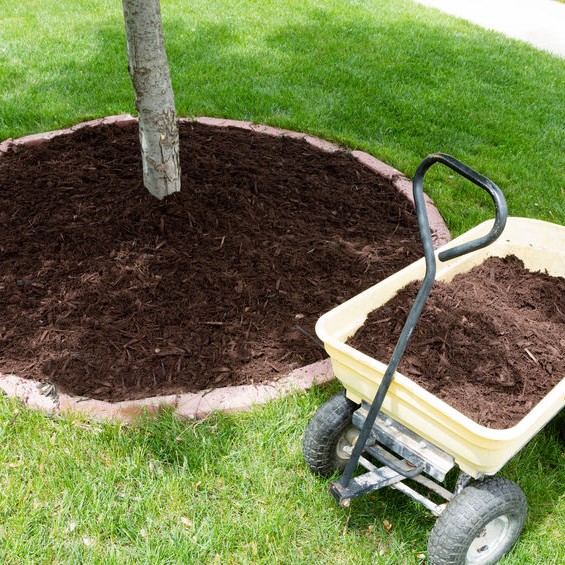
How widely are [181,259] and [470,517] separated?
76.8 inches

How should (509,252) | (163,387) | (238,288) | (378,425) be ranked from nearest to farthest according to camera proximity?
1. (378,425)
2. (163,387)
3. (509,252)
4. (238,288)

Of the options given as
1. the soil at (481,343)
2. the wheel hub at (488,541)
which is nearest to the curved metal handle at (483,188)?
the soil at (481,343)

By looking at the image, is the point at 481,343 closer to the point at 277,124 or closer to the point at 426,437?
the point at 426,437

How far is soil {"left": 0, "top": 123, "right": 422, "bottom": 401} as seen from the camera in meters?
3.01

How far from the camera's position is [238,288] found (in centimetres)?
336

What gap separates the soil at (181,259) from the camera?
3.01m

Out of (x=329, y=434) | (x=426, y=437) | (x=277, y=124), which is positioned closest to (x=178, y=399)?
(x=329, y=434)

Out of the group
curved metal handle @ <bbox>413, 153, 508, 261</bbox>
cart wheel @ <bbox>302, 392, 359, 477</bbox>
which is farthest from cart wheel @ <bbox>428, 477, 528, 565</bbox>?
curved metal handle @ <bbox>413, 153, 508, 261</bbox>

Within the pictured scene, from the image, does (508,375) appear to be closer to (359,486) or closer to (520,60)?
(359,486)

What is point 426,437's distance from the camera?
2.19 meters

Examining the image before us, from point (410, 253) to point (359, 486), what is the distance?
5.79 feet

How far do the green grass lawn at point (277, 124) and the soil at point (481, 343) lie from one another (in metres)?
0.48

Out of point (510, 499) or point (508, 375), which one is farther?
point (508, 375)

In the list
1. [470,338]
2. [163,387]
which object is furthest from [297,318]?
[470,338]
